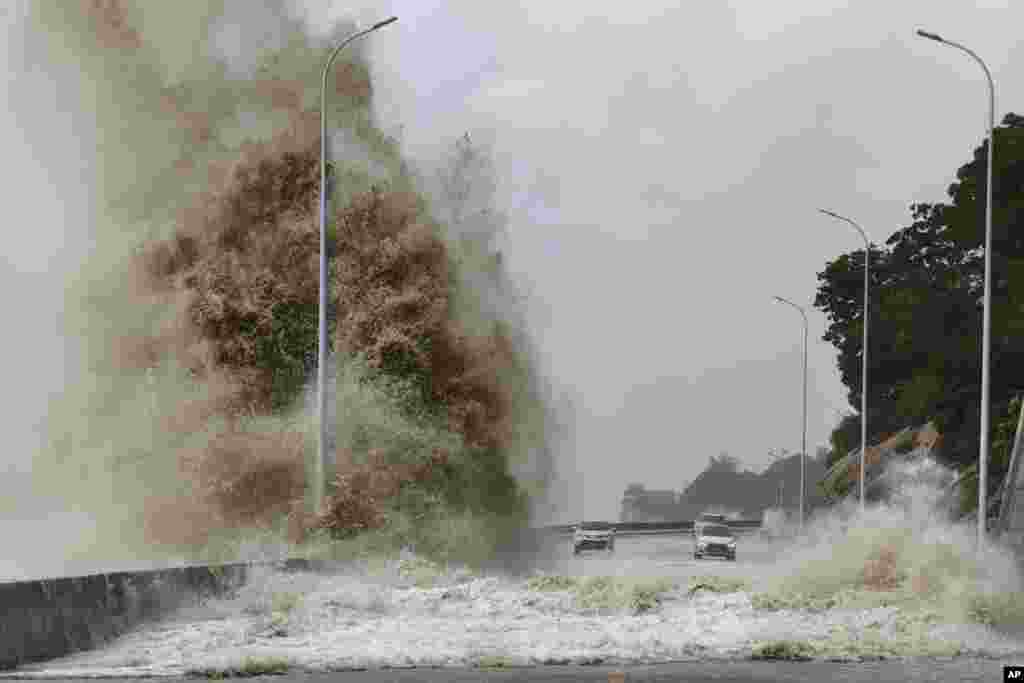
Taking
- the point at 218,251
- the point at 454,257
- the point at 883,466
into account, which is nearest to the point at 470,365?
the point at 454,257

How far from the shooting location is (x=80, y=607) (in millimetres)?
19219

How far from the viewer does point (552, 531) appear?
36812mm

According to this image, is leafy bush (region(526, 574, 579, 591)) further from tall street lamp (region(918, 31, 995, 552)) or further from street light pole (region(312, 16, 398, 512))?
tall street lamp (region(918, 31, 995, 552))

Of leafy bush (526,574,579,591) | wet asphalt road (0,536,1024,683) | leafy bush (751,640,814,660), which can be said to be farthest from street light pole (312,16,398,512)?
wet asphalt road (0,536,1024,683)

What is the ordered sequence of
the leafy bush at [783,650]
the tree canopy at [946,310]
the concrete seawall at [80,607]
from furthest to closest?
the tree canopy at [946,310] < the leafy bush at [783,650] < the concrete seawall at [80,607]

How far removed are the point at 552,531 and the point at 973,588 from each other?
14668mm

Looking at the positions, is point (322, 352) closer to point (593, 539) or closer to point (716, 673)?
point (716, 673)

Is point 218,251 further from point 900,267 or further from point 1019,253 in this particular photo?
point 900,267

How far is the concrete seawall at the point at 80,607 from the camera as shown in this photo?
693 inches

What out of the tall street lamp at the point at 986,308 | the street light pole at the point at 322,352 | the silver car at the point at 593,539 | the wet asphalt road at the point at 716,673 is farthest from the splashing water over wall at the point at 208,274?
the silver car at the point at 593,539

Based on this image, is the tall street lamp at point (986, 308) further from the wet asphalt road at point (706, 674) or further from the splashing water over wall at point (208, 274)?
the wet asphalt road at point (706, 674)

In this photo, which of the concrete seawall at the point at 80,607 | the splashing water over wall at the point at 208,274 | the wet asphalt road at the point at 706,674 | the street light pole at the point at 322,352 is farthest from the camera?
the splashing water over wall at the point at 208,274

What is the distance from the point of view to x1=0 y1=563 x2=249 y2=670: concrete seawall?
17594mm

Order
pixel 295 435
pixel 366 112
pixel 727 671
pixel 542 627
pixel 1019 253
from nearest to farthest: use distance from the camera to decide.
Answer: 1. pixel 727 671
2. pixel 542 627
3. pixel 295 435
4. pixel 366 112
5. pixel 1019 253
